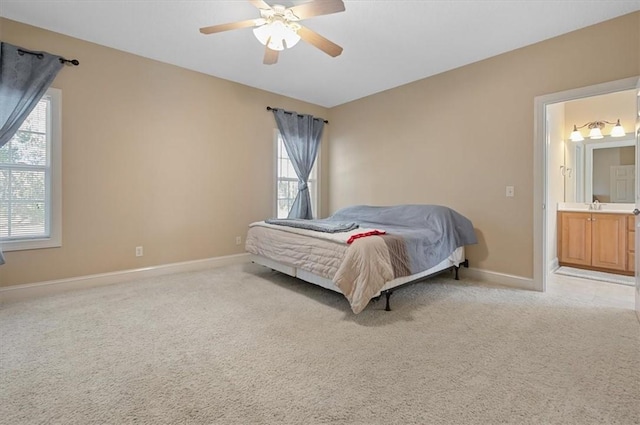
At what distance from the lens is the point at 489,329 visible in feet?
7.61

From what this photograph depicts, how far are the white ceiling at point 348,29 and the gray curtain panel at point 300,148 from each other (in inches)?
38.0

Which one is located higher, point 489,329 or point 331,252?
point 331,252

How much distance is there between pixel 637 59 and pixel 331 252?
3256 mm

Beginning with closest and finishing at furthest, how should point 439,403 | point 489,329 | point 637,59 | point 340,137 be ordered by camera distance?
1. point 439,403
2. point 489,329
3. point 637,59
4. point 340,137

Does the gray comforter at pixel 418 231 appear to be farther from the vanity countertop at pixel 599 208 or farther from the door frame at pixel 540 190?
the vanity countertop at pixel 599 208

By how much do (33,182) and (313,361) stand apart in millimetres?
3325

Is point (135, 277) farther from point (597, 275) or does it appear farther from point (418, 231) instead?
point (597, 275)

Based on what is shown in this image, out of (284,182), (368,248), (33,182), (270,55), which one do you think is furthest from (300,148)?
(33,182)

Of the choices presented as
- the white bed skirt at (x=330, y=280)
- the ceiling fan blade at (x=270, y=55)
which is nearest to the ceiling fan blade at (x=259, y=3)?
the ceiling fan blade at (x=270, y=55)

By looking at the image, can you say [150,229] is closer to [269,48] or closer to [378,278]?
[269,48]

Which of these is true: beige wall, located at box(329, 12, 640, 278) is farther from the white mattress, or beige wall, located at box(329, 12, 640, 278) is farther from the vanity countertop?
the vanity countertop

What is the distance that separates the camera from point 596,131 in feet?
14.3

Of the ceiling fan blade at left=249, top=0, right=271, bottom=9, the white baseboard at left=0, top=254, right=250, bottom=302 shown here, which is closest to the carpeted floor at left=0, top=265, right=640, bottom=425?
the white baseboard at left=0, top=254, right=250, bottom=302

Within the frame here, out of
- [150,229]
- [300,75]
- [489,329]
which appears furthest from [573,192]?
[150,229]
